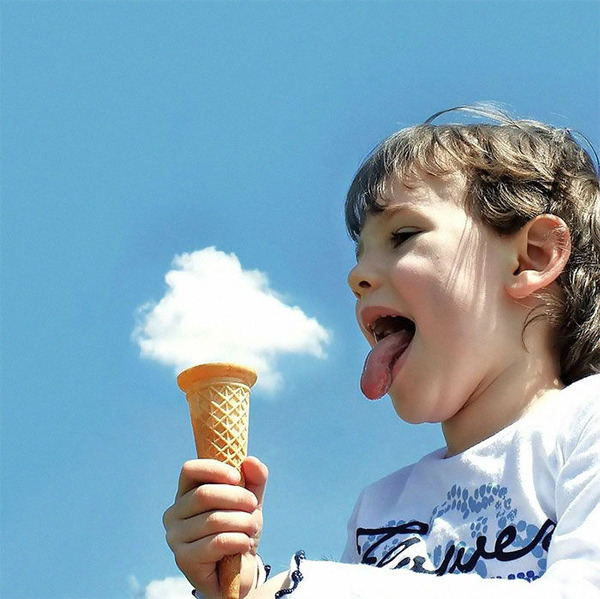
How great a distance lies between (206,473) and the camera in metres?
3.37

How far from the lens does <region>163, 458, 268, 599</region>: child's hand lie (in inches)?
129

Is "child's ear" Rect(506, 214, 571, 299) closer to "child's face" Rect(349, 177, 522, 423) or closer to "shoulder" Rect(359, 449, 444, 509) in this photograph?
"child's face" Rect(349, 177, 522, 423)

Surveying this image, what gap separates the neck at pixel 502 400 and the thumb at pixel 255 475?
37.8 inches

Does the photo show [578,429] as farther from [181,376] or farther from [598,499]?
[181,376]

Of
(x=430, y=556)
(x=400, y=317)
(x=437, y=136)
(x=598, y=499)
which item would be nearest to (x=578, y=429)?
(x=598, y=499)

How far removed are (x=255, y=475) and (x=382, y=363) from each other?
0.85 m

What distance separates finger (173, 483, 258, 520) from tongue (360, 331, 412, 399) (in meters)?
0.94

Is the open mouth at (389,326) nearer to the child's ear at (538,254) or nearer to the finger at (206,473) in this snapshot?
the child's ear at (538,254)

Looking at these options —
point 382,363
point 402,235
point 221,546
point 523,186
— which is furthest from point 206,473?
point 523,186

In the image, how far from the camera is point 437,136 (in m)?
4.67

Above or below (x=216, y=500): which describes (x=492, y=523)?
below

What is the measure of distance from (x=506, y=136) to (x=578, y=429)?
187 cm

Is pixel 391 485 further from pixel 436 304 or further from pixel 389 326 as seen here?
pixel 436 304

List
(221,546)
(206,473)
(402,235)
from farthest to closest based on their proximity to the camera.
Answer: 1. (402,235)
2. (206,473)
3. (221,546)
